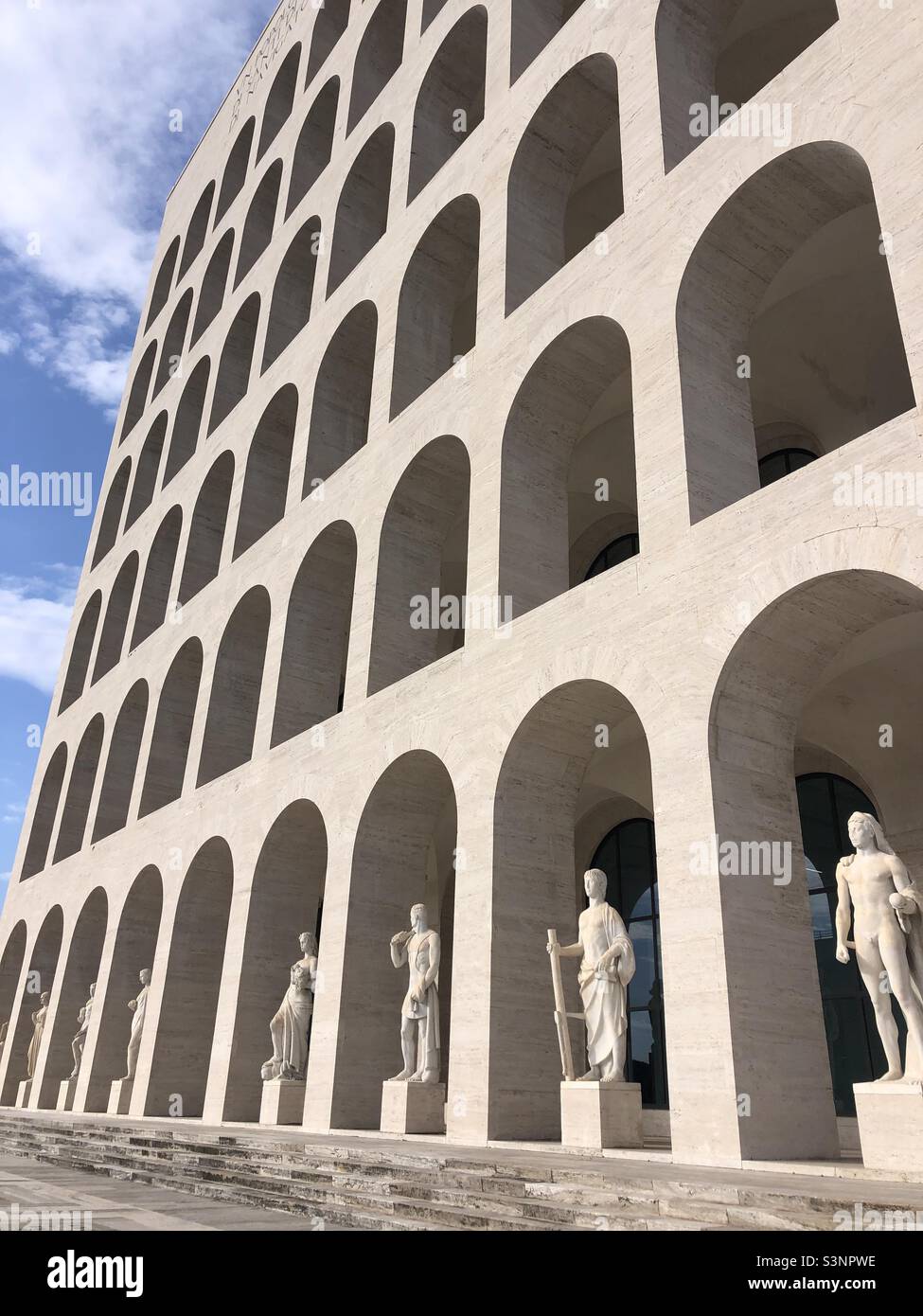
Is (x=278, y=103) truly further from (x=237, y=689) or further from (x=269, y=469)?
(x=237, y=689)

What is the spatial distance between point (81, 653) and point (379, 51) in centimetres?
1954

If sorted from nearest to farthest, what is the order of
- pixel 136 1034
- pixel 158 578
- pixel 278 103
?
pixel 136 1034 → pixel 158 578 → pixel 278 103

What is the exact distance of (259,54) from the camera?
3122 cm

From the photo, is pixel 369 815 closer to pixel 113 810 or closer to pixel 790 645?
pixel 790 645

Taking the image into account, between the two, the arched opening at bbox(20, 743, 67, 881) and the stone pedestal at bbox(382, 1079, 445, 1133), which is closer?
the stone pedestal at bbox(382, 1079, 445, 1133)

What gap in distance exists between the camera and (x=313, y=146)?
26.4 m

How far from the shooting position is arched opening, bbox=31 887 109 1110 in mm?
23703

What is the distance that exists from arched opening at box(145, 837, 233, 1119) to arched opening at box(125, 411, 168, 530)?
15183mm

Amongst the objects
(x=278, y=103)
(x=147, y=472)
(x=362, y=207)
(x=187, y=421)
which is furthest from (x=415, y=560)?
(x=278, y=103)

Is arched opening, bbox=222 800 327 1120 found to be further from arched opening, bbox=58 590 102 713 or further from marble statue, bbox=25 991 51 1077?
arched opening, bbox=58 590 102 713

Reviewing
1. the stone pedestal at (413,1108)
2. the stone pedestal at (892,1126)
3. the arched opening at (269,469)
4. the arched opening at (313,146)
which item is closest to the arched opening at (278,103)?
the arched opening at (313,146)

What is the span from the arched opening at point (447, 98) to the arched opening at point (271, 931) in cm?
1192

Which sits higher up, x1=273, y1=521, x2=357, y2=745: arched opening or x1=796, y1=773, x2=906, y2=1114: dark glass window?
x1=273, y1=521, x2=357, y2=745: arched opening

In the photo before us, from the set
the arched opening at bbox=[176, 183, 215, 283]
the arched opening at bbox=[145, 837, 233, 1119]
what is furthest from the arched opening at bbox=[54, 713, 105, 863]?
the arched opening at bbox=[176, 183, 215, 283]
